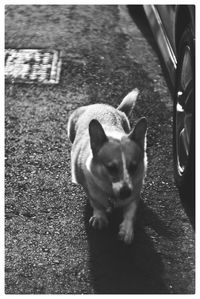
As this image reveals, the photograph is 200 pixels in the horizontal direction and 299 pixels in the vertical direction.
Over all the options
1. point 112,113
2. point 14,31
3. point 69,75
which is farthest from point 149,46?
point 112,113

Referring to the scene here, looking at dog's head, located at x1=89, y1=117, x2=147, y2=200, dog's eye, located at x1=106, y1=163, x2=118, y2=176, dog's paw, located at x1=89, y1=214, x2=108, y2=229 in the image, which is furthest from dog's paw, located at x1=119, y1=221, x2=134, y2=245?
dog's eye, located at x1=106, y1=163, x2=118, y2=176

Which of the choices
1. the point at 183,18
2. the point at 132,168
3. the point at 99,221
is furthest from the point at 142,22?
the point at 132,168

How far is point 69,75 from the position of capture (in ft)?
20.7

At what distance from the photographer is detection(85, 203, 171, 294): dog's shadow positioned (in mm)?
3650

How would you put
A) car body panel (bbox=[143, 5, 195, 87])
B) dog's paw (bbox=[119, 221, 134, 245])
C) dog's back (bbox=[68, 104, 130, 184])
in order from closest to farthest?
dog's paw (bbox=[119, 221, 134, 245])
dog's back (bbox=[68, 104, 130, 184])
car body panel (bbox=[143, 5, 195, 87])

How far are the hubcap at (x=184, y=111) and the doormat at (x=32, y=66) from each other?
6.62ft

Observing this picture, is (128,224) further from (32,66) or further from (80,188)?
(32,66)

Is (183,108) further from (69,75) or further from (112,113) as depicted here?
(69,75)

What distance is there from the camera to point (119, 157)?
12.3ft

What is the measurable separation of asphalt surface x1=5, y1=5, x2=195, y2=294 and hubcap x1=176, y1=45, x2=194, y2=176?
305 millimetres

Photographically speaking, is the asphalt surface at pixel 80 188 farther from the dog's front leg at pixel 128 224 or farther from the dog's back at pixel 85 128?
the dog's back at pixel 85 128

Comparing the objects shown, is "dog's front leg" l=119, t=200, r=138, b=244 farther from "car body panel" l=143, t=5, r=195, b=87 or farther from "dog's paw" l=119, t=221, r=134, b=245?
"car body panel" l=143, t=5, r=195, b=87

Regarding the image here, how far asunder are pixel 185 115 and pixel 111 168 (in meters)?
0.93

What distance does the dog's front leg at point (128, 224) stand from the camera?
3995 mm
